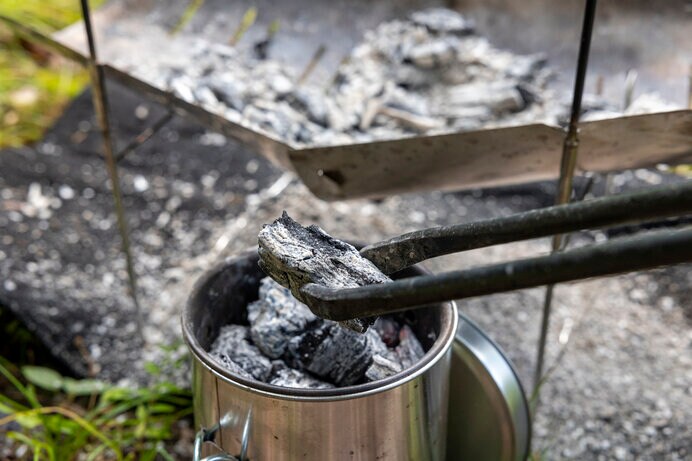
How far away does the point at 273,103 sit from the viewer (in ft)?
6.53

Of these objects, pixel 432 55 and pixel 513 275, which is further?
pixel 432 55

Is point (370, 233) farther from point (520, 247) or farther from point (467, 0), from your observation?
point (467, 0)

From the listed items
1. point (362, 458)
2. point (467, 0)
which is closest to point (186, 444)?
point (362, 458)

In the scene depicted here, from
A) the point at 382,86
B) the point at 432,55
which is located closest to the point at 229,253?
the point at 382,86

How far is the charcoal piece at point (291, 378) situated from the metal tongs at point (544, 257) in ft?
1.13

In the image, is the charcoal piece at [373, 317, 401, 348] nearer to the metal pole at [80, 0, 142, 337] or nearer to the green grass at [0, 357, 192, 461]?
the green grass at [0, 357, 192, 461]

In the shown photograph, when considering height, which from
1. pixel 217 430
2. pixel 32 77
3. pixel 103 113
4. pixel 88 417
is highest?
pixel 103 113

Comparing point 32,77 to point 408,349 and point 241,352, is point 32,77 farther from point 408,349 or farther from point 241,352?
point 408,349

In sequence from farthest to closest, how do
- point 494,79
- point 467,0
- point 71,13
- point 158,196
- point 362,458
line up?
1. point 71,13
2. point 158,196
3. point 467,0
4. point 494,79
5. point 362,458

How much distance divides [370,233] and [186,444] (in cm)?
102

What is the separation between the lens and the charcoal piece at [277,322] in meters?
1.35

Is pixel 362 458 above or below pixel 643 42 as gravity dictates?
→ below

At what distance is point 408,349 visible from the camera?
4.57 feet

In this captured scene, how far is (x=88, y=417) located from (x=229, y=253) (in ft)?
2.47
